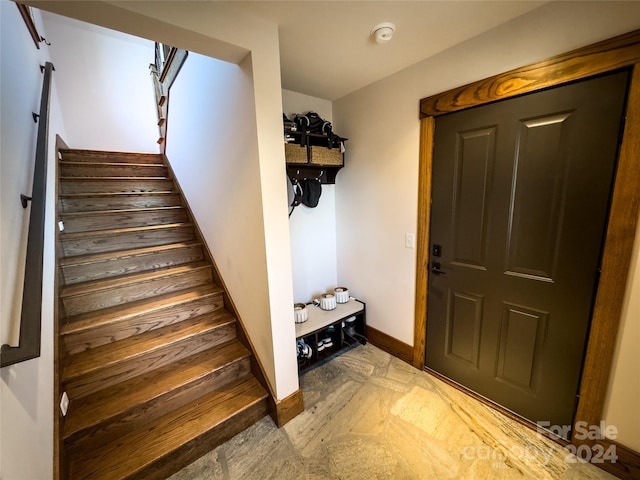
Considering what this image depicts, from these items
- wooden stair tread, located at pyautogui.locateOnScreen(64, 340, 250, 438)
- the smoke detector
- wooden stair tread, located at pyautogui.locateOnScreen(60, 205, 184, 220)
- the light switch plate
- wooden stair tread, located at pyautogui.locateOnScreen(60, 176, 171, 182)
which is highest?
the smoke detector

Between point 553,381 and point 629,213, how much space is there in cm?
98

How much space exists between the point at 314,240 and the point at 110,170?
7.82 ft

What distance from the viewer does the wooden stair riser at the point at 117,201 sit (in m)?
2.27

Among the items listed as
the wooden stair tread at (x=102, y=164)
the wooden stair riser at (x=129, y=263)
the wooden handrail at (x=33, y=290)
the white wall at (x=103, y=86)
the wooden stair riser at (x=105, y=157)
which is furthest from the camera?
the white wall at (x=103, y=86)

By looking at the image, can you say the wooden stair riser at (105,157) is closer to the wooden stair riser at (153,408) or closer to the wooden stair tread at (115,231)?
the wooden stair tread at (115,231)

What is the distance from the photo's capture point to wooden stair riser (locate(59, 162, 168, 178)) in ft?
8.36

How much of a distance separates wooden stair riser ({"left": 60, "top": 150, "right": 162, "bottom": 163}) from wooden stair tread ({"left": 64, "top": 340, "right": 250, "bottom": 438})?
2.60 metres

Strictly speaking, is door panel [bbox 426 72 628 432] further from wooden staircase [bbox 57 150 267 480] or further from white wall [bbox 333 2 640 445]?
wooden staircase [bbox 57 150 267 480]

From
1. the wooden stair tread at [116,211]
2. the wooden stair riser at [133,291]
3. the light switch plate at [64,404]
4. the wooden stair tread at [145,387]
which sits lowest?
the wooden stair tread at [145,387]

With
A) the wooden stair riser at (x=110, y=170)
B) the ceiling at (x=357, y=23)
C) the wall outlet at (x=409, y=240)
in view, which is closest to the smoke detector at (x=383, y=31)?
the ceiling at (x=357, y=23)

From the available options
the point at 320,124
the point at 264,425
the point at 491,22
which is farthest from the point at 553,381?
the point at 320,124

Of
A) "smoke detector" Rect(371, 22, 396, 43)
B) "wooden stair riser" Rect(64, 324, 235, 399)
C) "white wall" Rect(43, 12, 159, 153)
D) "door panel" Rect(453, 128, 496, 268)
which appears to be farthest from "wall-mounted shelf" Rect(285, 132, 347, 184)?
"white wall" Rect(43, 12, 159, 153)

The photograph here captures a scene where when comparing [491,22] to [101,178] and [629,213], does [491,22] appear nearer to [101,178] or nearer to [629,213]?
[629,213]

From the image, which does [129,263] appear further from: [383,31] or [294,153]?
[383,31]
